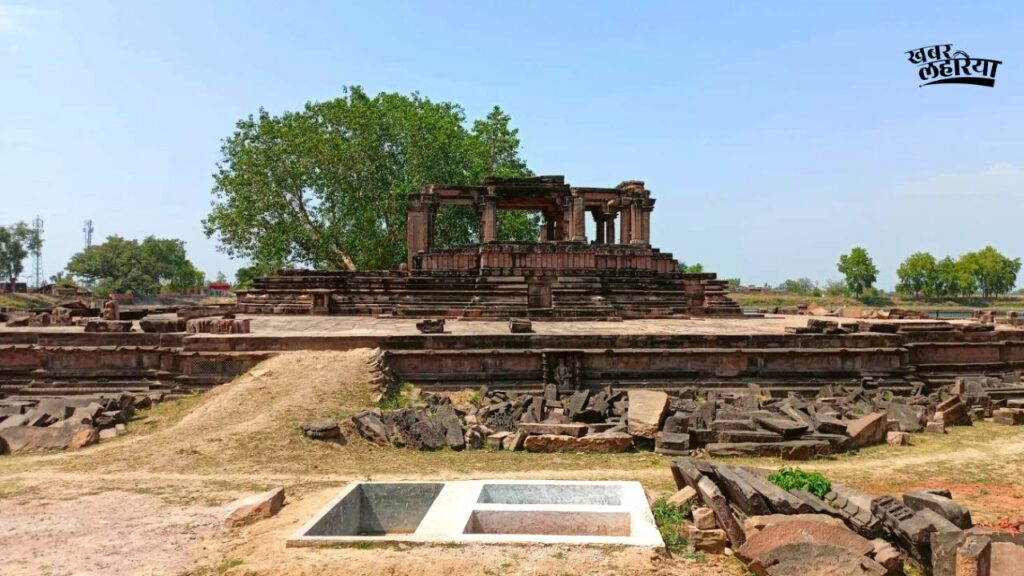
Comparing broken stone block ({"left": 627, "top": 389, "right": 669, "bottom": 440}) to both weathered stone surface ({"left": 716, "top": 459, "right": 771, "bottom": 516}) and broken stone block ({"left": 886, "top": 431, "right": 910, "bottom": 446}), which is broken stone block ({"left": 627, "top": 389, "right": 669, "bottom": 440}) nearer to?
weathered stone surface ({"left": 716, "top": 459, "right": 771, "bottom": 516})

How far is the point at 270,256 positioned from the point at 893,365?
25180 mm

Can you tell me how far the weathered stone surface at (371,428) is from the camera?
25.6ft

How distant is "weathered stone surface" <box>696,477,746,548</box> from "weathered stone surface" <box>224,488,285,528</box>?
345cm

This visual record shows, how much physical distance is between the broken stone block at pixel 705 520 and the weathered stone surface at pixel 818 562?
74cm

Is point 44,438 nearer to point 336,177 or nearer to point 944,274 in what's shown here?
point 336,177

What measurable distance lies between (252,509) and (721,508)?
11.9 ft

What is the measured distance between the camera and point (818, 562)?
3.98m

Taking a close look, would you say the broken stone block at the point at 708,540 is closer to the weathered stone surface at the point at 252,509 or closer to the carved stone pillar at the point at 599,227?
the weathered stone surface at the point at 252,509

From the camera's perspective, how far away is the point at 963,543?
12.7 feet

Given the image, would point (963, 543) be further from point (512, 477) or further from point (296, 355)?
point (296, 355)

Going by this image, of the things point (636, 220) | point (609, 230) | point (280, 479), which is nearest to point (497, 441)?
point (280, 479)

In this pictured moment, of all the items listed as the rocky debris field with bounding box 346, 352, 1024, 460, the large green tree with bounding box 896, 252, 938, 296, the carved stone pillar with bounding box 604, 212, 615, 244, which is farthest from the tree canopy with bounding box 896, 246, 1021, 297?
the rocky debris field with bounding box 346, 352, 1024, 460

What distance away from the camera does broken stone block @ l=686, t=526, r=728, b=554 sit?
4.61 m

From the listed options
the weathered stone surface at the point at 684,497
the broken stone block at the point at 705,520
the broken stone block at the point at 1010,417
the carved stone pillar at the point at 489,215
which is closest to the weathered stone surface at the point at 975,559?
the broken stone block at the point at 705,520
